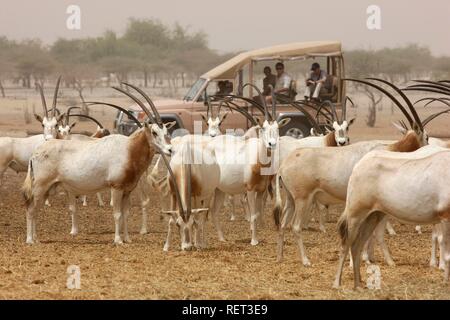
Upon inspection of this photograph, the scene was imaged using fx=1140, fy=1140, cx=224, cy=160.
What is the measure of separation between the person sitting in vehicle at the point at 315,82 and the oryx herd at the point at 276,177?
28.9ft

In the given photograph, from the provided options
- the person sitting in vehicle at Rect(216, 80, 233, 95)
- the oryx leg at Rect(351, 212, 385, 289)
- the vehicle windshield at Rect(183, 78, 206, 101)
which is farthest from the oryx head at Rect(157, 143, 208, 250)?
the vehicle windshield at Rect(183, 78, 206, 101)

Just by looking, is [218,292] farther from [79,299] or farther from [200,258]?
[200,258]

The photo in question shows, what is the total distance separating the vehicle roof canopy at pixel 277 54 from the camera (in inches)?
1051

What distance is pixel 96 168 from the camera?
1426 centimetres

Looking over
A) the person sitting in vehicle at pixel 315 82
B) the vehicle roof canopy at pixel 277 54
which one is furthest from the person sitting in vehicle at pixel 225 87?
the person sitting in vehicle at pixel 315 82

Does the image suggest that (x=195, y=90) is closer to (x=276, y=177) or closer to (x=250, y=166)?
(x=250, y=166)

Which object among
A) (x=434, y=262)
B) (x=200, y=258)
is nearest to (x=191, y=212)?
(x=200, y=258)

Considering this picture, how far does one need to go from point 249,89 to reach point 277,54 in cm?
107

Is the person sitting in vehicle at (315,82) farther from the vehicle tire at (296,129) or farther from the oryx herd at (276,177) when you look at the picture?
the oryx herd at (276,177)

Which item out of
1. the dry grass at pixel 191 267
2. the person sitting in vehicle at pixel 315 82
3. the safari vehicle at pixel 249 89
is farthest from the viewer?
the safari vehicle at pixel 249 89

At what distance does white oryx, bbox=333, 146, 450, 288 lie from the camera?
32.9 ft

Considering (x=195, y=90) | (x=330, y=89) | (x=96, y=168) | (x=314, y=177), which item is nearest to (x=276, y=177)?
(x=314, y=177)

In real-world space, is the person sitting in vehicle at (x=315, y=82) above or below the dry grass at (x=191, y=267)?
above

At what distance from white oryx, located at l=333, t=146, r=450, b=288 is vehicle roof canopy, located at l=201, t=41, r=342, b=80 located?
634 inches
